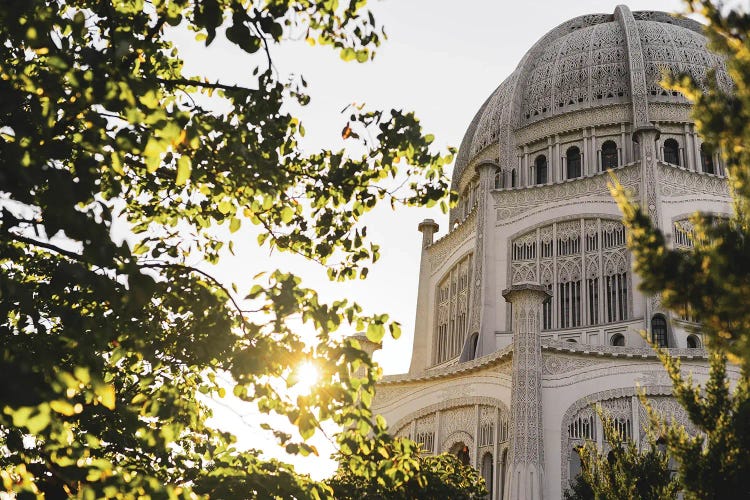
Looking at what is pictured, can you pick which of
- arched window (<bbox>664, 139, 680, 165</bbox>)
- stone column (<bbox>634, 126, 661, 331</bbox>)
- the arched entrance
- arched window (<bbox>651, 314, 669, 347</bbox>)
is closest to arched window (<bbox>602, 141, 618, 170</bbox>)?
arched window (<bbox>664, 139, 680, 165</bbox>)

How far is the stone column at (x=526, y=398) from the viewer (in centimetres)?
2173

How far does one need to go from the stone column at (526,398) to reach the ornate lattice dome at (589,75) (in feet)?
43.1

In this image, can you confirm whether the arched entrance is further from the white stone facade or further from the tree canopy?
the tree canopy

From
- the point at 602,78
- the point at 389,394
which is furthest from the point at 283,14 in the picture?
the point at 602,78

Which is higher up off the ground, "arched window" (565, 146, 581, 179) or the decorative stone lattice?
"arched window" (565, 146, 581, 179)

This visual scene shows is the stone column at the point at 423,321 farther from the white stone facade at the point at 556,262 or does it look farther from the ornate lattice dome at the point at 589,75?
the ornate lattice dome at the point at 589,75

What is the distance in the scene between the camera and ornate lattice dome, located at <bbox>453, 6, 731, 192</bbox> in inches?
1404

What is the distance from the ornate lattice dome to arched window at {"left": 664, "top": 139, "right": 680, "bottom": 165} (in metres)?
1.46

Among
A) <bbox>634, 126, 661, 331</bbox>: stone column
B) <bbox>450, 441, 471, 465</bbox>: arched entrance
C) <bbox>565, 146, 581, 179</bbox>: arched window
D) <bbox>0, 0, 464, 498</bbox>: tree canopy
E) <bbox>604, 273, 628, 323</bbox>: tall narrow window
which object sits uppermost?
<bbox>565, 146, 581, 179</bbox>: arched window

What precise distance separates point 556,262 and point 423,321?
22.8ft

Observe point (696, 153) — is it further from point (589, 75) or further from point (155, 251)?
point (155, 251)

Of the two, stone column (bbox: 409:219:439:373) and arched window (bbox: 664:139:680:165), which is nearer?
stone column (bbox: 409:219:439:373)

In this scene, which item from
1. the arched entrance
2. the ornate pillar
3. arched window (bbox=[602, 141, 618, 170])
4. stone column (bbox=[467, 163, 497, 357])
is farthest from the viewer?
arched window (bbox=[602, 141, 618, 170])

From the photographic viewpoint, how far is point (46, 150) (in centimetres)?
553
